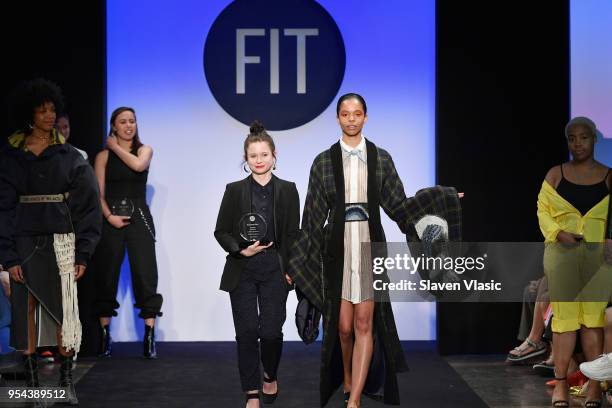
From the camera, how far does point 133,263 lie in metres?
7.51

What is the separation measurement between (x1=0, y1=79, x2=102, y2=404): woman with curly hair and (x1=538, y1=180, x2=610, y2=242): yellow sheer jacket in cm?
247

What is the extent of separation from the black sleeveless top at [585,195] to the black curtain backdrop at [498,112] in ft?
6.63

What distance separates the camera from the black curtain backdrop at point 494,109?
25.1 ft

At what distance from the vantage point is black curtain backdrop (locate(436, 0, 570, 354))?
25.1ft

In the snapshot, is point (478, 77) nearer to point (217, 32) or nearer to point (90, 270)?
point (217, 32)

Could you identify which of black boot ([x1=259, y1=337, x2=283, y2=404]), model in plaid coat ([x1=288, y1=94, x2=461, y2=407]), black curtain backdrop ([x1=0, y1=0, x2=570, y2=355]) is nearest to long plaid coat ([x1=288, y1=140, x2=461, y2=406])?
model in plaid coat ([x1=288, y1=94, x2=461, y2=407])

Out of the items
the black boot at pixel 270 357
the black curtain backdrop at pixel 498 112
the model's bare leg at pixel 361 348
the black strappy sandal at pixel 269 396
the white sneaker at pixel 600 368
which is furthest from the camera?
the black curtain backdrop at pixel 498 112

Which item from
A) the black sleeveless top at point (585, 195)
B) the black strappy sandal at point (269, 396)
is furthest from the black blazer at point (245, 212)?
the black sleeveless top at point (585, 195)

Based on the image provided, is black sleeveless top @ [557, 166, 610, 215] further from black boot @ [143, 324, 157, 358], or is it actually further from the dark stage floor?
black boot @ [143, 324, 157, 358]

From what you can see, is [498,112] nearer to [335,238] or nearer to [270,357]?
[335,238]

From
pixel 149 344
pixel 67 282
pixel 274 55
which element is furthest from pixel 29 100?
pixel 274 55

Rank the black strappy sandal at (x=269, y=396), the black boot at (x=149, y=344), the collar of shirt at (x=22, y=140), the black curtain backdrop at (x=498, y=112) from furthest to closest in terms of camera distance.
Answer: the black curtain backdrop at (x=498, y=112)
the black boot at (x=149, y=344)
the black strappy sandal at (x=269, y=396)
the collar of shirt at (x=22, y=140)

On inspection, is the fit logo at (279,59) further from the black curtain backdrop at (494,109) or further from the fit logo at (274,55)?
the black curtain backdrop at (494,109)

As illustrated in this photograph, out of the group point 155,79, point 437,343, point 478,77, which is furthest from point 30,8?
point 437,343
